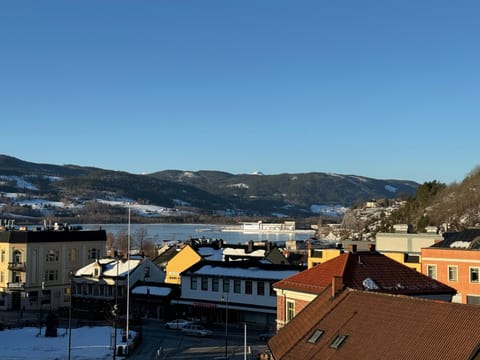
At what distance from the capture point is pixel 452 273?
182 ft

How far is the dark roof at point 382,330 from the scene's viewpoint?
1991 centimetres

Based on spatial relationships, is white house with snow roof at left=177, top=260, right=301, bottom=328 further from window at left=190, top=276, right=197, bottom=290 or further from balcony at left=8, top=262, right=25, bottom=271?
balcony at left=8, top=262, right=25, bottom=271

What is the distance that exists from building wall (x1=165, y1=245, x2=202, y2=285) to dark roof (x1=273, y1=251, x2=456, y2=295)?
1509 inches

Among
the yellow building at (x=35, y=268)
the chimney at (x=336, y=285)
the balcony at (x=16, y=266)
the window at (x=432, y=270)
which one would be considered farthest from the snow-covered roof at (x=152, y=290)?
the chimney at (x=336, y=285)

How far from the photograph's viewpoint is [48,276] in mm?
72438

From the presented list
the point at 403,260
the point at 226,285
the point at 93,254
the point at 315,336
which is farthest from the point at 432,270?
the point at 93,254

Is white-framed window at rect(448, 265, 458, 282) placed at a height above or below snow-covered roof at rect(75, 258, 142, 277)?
above

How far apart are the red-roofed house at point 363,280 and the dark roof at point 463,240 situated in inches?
826

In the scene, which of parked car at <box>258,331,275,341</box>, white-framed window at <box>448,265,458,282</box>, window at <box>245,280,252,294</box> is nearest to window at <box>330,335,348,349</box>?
parked car at <box>258,331,275,341</box>

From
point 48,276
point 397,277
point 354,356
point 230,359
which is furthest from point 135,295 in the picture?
point 354,356

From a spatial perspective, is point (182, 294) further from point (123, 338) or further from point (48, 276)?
point (48, 276)

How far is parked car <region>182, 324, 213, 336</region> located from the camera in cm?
5072

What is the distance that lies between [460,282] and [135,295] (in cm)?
3092

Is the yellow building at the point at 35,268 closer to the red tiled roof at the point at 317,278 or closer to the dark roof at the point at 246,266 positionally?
the dark roof at the point at 246,266
